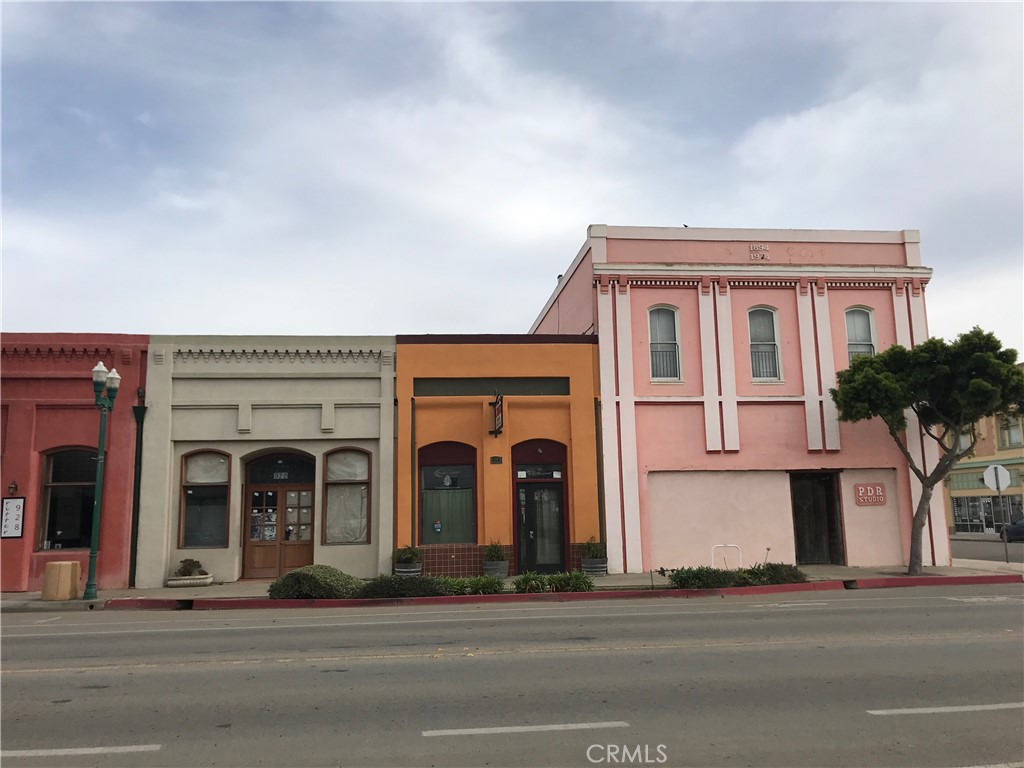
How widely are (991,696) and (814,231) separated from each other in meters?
16.6

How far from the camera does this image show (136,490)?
63.2ft

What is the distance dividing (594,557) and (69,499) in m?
12.8

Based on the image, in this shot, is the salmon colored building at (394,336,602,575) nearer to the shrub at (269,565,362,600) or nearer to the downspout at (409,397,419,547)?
the downspout at (409,397,419,547)

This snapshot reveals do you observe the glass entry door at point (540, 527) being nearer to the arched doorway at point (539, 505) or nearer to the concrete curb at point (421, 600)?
the arched doorway at point (539, 505)

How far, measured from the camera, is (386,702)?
24.8 feet

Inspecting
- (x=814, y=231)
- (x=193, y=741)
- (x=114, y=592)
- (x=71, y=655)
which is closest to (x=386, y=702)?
(x=193, y=741)

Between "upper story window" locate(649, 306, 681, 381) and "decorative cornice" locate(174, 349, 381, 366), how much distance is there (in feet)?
24.0

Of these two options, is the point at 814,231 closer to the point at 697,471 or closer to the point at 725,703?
the point at 697,471

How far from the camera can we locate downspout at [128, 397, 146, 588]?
18906mm

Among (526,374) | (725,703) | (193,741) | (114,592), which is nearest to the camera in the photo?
(193,741)

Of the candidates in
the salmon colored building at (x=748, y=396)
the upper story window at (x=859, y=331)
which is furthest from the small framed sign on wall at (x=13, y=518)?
the upper story window at (x=859, y=331)

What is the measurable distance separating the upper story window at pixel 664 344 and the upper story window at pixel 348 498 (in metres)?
7.98

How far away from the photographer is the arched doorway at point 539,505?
66.6ft

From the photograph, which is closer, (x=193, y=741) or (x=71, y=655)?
(x=193, y=741)
